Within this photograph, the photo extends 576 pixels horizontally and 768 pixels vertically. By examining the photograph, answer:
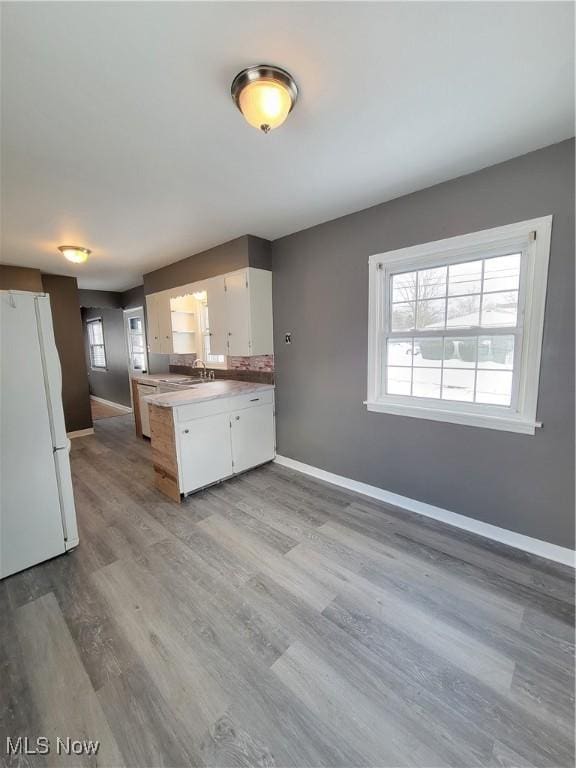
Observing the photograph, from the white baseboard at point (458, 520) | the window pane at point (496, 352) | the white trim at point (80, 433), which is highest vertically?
the window pane at point (496, 352)

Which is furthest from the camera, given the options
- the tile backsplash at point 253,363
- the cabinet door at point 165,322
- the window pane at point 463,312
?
the cabinet door at point 165,322

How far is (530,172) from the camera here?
1.89 m

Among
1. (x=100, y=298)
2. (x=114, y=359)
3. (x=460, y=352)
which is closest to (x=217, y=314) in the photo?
(x=460, y=352)

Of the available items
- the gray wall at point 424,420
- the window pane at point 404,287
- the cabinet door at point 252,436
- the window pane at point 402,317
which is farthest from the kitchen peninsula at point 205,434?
the window pane at point 404,287

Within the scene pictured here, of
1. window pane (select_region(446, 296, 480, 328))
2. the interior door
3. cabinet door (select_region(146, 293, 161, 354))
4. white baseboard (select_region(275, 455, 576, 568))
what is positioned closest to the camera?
white baseboard (select_region(275, 455, 576, 568))

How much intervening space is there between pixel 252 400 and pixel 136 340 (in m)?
4.06

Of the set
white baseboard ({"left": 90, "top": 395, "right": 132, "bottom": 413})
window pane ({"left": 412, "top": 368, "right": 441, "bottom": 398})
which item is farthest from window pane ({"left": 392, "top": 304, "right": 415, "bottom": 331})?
white baseboard ({"left": 90, "top": 395, "right": 132, "bottom": 413})

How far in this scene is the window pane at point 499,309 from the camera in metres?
2.07

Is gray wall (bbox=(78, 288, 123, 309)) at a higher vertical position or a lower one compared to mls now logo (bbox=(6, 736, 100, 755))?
higher

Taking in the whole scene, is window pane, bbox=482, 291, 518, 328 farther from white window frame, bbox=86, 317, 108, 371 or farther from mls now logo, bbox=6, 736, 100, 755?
white window frame, bbox=86, 317, 108, 371

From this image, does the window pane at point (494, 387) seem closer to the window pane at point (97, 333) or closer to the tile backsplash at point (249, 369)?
the tile backsplash at point (249, 369)

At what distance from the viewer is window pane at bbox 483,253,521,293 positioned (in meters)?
2.05

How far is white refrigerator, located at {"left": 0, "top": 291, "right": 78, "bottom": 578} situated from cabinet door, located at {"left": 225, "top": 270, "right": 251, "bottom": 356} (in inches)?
67.5

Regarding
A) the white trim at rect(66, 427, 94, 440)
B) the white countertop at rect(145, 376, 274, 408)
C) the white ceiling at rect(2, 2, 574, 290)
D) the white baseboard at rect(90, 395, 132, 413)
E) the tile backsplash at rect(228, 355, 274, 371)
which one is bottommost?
the white trim at rect(66, 427, 94, 440)
